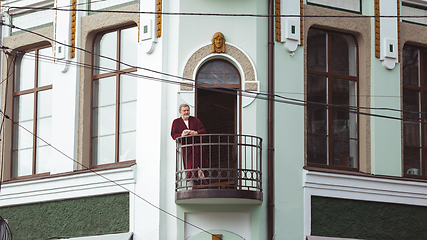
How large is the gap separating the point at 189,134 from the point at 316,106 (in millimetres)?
3171

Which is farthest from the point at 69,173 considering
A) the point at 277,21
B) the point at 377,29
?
the point at 377,29

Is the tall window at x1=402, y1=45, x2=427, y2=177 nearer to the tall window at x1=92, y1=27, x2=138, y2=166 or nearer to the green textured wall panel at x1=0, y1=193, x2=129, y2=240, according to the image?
the tall window at x1=92, y1=27, x2=138, y2=166

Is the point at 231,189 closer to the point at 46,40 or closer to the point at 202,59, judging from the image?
the point at 202,59

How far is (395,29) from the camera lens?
1773cm

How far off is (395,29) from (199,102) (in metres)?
5.86

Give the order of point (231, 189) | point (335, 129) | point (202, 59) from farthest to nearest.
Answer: point (335, 129) → point (202, 59) → point (231, 189)

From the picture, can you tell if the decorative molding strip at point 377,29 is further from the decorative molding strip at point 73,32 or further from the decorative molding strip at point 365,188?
the decorative molding strip at point 73,32

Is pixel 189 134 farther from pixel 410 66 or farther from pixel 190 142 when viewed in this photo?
pixel 410 66

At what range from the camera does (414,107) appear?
18.2 m

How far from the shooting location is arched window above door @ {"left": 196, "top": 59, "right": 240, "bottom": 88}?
16266 millimetres

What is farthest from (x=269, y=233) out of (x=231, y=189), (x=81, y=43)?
(x=81, y=43)

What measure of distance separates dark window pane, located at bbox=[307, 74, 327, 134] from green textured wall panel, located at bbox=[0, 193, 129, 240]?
4.22 meters

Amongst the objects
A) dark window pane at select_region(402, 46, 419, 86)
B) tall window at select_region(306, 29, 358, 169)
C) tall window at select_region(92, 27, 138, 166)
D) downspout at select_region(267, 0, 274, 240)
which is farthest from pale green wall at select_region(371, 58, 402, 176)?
tall window at select_region(92, 27, 138, 166)

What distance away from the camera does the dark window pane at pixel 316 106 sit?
16875 millimetres
